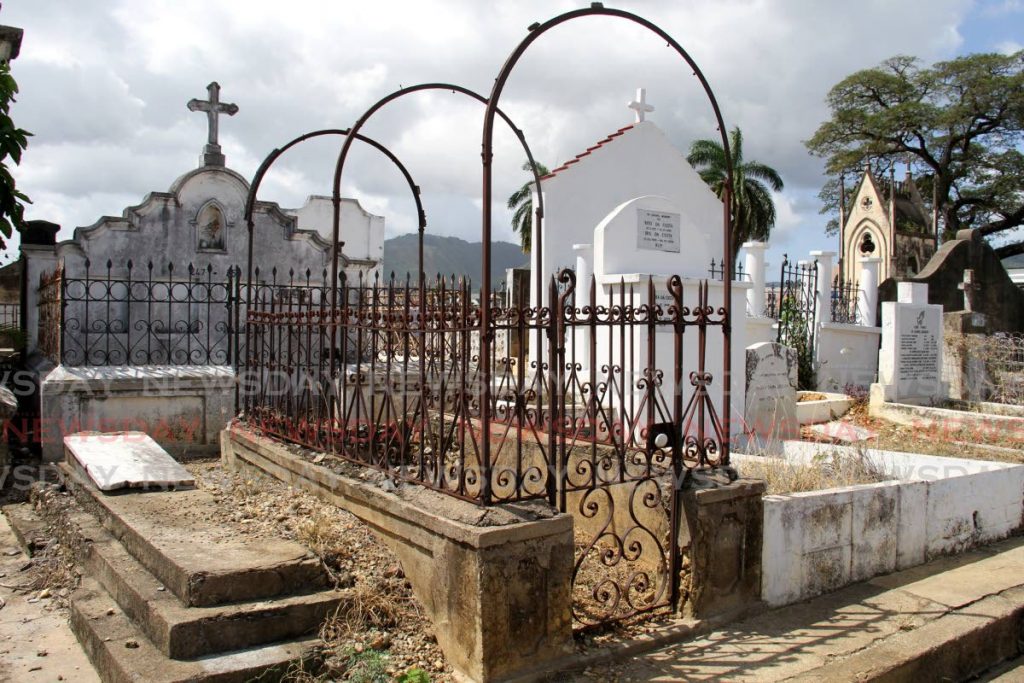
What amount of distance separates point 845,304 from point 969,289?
4.90 metres

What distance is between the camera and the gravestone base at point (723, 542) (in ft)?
13.3

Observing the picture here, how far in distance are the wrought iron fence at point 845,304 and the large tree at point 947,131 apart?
2419 centimetres

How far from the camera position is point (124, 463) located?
17.2ft

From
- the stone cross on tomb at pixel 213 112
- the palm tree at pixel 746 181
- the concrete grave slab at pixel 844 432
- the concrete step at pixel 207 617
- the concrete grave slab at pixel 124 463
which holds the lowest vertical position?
the concrete step at pixel 207 617

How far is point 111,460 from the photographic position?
5324 mm

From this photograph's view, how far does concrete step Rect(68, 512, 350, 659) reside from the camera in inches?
126

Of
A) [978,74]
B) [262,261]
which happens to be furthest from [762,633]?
[978,74]

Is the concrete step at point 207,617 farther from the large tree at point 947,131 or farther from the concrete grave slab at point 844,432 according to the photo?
the large tree at point 947,131

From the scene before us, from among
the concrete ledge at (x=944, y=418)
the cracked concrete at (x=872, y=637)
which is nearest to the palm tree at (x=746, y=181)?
the concrete ledge at (x=944, y=418)

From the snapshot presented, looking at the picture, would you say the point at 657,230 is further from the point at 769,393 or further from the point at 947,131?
the point at 947,131

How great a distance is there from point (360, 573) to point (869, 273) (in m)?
14.7

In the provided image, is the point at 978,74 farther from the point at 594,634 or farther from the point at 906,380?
the point at 594,634

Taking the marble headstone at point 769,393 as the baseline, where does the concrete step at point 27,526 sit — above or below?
below

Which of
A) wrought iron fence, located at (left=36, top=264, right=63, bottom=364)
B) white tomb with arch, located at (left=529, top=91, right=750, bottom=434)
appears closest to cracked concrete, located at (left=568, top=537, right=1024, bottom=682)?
white tomb with arch, located at (left=529, top=91, right=750, bottom=434)
